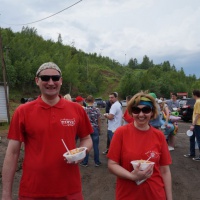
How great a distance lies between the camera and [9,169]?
235cm

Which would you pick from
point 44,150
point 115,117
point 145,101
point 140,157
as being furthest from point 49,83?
point 115,117

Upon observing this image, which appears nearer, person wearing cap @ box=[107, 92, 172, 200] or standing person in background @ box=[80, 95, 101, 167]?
person wearing cap @ box=[107, 92, 172, 200]

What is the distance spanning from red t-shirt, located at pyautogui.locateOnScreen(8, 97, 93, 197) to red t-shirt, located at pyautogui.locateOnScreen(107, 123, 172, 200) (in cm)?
41

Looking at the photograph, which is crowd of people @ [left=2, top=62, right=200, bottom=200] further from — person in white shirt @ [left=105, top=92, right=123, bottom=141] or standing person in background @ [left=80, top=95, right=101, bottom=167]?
person in white shirt @ [left=105, top=92, right=123, bottom=141]

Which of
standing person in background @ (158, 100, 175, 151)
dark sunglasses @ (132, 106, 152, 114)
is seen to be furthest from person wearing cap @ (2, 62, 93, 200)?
standing person in background @ (158, 100, 175, 151)

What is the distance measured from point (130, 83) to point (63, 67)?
16.6m

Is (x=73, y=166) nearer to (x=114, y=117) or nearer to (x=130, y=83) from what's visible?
(x=114, y=117)

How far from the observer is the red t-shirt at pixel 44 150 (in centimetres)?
235

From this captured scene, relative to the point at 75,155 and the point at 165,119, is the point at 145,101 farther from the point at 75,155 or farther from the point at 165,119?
the point at 165,119

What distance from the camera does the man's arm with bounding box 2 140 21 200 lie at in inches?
91.4

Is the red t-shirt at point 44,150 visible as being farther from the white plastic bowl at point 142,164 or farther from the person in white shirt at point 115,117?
the person in white shirt at point 115,117

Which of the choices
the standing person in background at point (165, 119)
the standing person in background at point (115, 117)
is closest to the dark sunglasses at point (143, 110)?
the standing person in background at point (115, 117)

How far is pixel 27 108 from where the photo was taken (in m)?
2.42

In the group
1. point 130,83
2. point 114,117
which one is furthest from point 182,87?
point 114,117
